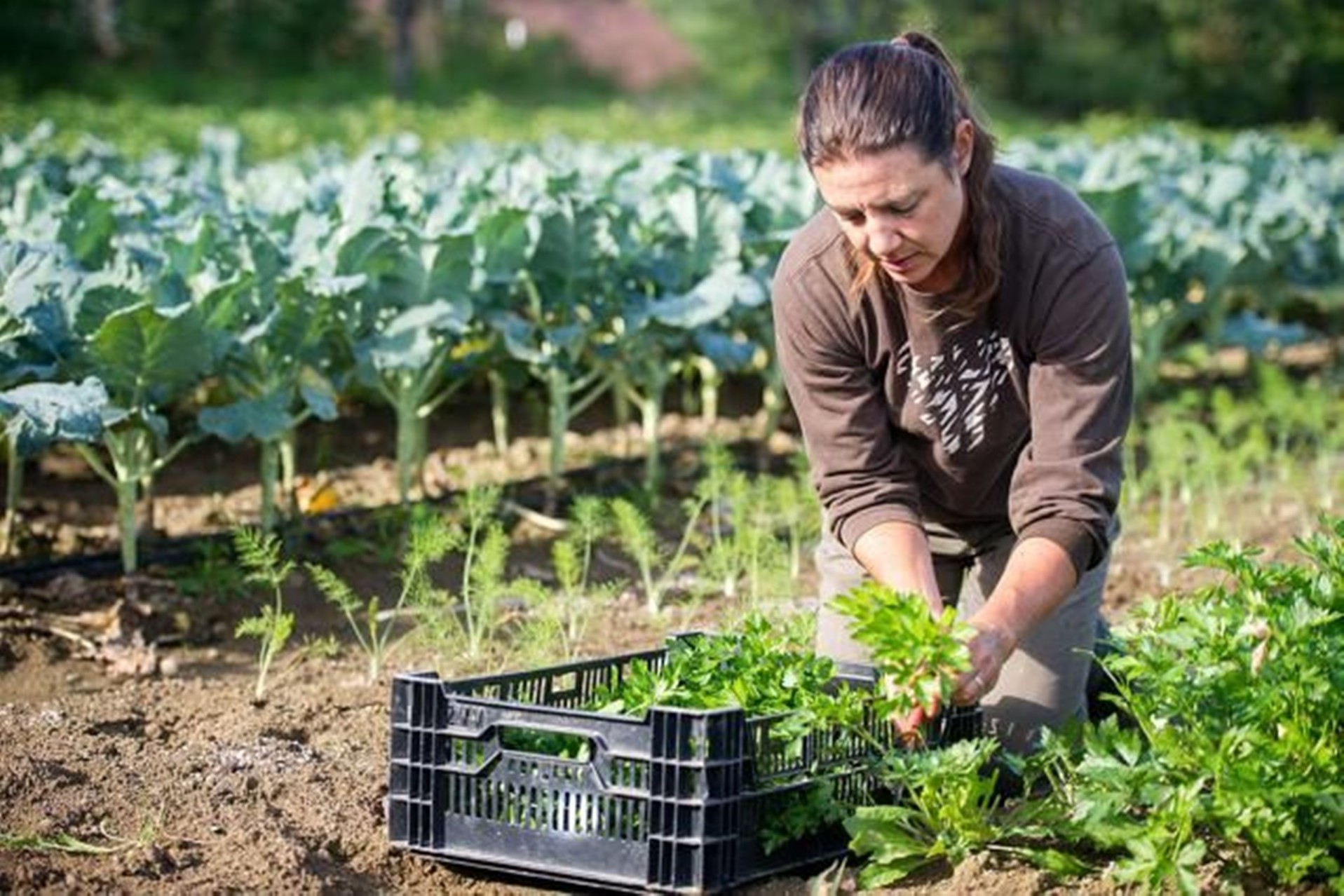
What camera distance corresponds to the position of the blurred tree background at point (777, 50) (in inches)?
1291

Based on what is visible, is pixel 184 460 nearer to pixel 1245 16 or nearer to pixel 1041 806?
pixel 1041 806

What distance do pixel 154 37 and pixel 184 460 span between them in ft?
86.6

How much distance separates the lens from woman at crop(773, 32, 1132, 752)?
3697 millimetres

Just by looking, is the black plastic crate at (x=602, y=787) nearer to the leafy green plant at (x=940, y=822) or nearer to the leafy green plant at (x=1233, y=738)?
the leafy green plant at (x=940, y=822)

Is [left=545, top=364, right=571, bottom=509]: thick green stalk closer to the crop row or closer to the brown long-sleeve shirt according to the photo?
the crop row

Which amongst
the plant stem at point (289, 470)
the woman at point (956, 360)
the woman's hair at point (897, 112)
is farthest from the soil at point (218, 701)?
the woman's hair at point (897, 112)

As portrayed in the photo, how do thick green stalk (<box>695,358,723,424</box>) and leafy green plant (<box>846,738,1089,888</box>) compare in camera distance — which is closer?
leafy green plant (<box>846,738,1089,888</box>)

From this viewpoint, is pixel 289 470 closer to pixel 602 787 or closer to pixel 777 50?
pixel 602 787

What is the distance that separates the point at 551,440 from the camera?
286 inches

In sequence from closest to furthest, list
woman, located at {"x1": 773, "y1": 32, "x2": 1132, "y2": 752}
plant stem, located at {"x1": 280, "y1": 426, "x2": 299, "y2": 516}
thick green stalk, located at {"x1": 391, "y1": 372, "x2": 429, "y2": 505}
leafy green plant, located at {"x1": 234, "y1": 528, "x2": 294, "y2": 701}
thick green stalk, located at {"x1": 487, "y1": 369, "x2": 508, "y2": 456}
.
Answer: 1. woman, located at {"x1": 773, "y1": 32, "x2": 1132, "y2": 752}
2. leafy green plant, located at {"x1": 234, "y1": 528, "x2": 294, "y2": 701}
3. plant stem, located at {"x1": 280, "y1": 426, "x2": 299, "y2": 516}
4. thick green stalk, located at {"x1": 391, "y1": 372, "x2": 429, "y2": 505}
5. thick green stalk, located at {"x1": 487, "y1": 369, "x2": 508, "y2": 456}

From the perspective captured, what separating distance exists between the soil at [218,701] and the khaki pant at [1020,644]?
0.80 metres

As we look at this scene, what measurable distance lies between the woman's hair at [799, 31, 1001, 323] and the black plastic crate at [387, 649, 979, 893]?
971 millimetres

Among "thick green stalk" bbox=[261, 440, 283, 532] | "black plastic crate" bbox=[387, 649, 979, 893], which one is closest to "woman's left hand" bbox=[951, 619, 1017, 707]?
"black plastic crate" bbox=[387, 649, 979, 893]

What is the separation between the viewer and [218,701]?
4.90m
